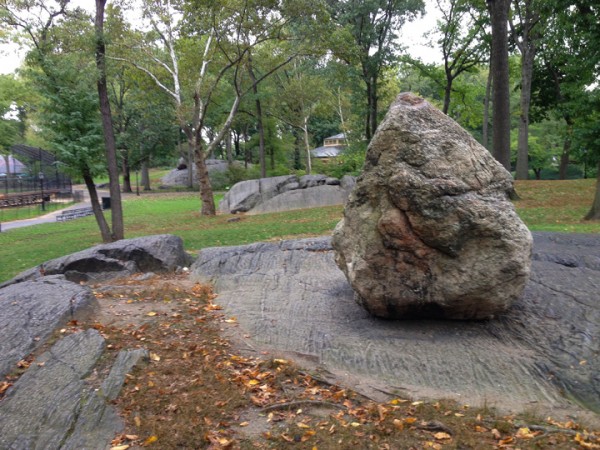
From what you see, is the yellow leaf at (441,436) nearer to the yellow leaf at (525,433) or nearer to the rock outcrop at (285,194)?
the yellow leaf at (525,433)

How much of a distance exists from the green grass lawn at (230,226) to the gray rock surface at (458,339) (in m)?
6.70

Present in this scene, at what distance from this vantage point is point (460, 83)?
34188mm

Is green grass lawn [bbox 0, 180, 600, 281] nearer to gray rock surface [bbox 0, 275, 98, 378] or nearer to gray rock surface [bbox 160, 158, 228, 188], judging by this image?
gray rock surface [bbox 0, 275, 98, 378]

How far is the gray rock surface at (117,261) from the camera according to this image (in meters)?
8.98

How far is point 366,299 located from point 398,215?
3.45 ft

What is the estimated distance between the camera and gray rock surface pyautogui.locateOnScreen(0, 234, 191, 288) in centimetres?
898

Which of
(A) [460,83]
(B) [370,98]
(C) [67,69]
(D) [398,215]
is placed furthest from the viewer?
(A) [460,83]

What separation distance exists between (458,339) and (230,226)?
14.3 metres

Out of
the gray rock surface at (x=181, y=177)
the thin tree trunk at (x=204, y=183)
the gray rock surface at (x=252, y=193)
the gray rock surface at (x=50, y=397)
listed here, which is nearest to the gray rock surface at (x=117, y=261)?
the gray rock surface at (x=50, y=397)

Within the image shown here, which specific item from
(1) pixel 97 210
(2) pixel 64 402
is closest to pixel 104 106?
Answer: (1) pixel 97 210

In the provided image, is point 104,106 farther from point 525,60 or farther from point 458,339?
point 525,60

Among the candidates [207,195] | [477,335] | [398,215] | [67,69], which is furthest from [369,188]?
[207,195]

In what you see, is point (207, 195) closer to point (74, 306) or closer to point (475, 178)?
point (74, 306)

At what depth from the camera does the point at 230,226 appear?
19047 millimetres
